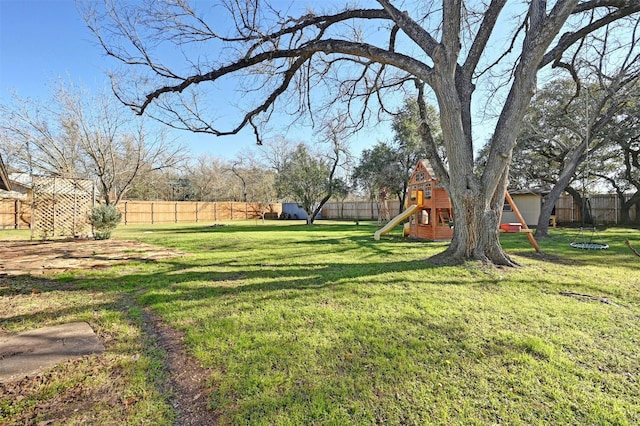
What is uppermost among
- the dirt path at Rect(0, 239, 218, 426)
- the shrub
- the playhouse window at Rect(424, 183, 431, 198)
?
the playhouse window at Rect(424, 183, 431, 198)

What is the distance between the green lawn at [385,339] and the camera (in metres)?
1.67

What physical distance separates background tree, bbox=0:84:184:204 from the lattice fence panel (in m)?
2.14

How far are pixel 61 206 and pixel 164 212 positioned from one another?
1277 cm

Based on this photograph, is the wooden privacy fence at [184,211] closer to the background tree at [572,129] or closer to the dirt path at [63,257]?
the dirt path at [63,257]

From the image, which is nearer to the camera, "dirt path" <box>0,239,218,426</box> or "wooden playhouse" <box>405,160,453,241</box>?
"dirt path" <box>0,239,218,426</box>

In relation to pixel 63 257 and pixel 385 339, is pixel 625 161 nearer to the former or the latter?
pixel 385 339

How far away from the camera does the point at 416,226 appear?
10828mm

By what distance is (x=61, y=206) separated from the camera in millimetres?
10703

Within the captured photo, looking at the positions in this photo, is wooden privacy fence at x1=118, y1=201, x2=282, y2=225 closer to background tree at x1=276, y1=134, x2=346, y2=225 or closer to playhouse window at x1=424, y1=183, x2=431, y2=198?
background tree at x1=276, y1=134, x2=346, y2=225

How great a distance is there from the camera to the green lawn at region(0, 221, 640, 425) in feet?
5.48

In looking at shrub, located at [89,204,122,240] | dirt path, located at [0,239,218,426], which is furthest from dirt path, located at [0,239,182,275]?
shrub, located at [89,204,122,240]

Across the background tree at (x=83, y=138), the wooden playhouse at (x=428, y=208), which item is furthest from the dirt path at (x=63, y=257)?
the wooden playhouse at (x=428, y=208)

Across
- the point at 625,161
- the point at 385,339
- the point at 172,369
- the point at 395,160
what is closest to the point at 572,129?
the point at 625,161

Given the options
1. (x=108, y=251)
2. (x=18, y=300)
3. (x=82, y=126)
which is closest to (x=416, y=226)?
(x=108, y=251)
